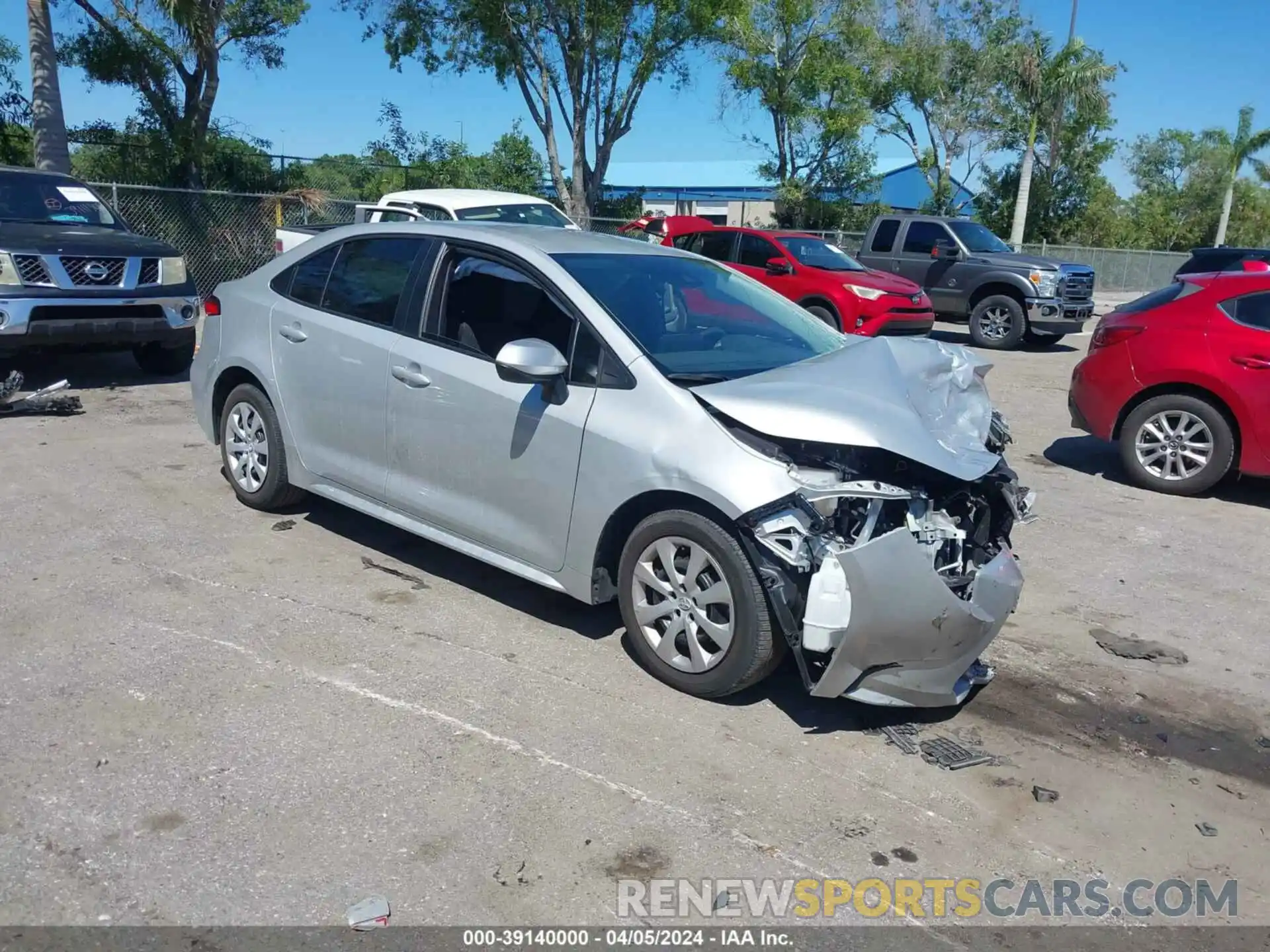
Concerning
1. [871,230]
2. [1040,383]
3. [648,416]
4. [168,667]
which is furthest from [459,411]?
[871,230]

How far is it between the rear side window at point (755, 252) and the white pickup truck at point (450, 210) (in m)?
2.78

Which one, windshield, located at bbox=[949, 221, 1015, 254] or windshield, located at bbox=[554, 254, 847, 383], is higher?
windshield, located at bbox=[949, 221, 1015, 254]

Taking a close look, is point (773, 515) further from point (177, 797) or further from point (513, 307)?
point (177, 797)

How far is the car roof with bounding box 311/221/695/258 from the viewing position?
5117 millimetres

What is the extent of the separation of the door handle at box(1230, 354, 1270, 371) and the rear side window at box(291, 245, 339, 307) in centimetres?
605

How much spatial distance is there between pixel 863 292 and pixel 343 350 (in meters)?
10.3

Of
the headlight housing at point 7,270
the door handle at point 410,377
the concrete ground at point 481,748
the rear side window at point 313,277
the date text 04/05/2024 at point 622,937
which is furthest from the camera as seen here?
the headlight housing at point 7,270

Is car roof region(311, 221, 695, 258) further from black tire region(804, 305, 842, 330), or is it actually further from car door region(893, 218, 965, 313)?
car door region(893, 218, 965, 313)

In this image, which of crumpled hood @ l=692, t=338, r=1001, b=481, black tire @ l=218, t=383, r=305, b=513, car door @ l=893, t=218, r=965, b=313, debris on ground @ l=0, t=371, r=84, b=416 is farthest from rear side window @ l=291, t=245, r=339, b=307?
car door @ l=893, t=218, r=965, b=313

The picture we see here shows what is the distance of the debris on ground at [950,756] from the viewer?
13.1 feet

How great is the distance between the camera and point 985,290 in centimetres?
1712

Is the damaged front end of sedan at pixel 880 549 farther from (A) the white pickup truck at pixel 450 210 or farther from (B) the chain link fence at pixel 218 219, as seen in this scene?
(B) the chain link fence at pixel 218 219

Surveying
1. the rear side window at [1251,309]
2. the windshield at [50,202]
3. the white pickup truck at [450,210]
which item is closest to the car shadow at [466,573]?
the rear side window at [1251,309]

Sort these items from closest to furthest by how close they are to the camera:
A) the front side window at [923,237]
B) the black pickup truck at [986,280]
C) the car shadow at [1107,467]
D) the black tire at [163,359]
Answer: the car shadow at [1107,467], the black tire at [163,359], the black pickup truck at [986,280], the front side window at [923,237]
